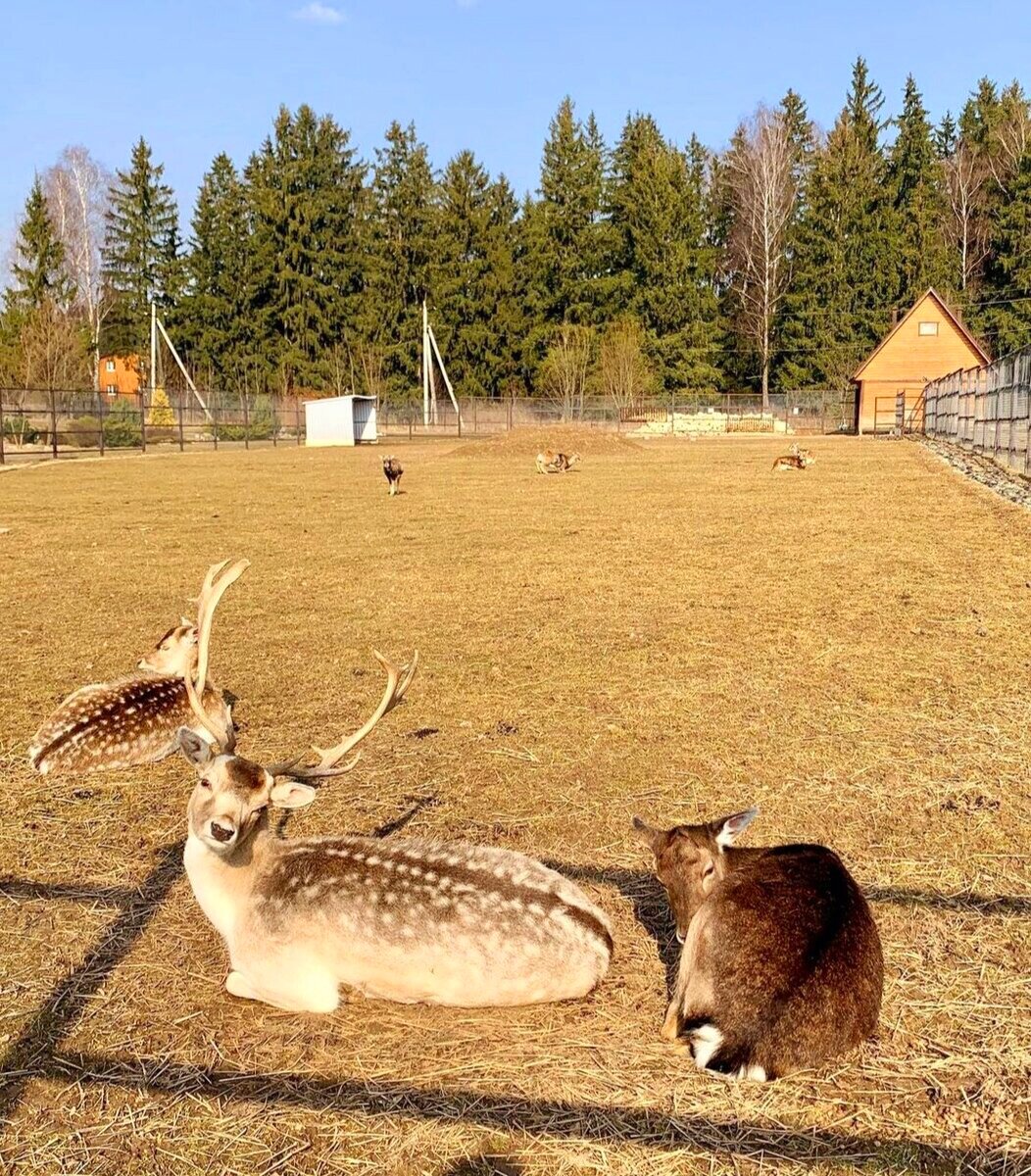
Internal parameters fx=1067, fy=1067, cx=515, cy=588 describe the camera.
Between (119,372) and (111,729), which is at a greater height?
(119,372)

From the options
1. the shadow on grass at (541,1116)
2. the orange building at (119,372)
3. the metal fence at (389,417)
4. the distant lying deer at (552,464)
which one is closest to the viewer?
the shadow on grass at (541,1116)

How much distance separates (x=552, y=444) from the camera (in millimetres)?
37156

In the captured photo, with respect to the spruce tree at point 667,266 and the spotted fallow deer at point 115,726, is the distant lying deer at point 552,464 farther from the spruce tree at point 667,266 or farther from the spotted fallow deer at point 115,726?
the spruce tree at point 667,266

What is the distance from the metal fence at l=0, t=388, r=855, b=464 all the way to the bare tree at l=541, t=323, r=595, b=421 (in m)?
0.46

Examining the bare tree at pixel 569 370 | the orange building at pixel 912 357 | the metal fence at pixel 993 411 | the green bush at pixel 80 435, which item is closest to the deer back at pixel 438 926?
the metal fence at pixel 993 411

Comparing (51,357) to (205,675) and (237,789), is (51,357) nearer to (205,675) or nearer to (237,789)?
(205,675)

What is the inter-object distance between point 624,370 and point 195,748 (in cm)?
6348

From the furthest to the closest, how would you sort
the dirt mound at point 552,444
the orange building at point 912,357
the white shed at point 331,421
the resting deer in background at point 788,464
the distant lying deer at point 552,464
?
the orange building at point 912,357 → the white shed at point 331,421 → the dirt mound at point 552,444 → the distant lying deer at point 552,464 → the resting deer in background at point 788,464

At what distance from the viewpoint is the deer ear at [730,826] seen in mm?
3434

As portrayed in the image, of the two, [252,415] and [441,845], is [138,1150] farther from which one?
[252,415]

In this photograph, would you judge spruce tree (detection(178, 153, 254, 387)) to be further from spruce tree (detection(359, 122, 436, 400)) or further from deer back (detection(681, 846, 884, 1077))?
deer back (detection(681, 846, 884, 1077))

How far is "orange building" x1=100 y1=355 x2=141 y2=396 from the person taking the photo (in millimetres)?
74062

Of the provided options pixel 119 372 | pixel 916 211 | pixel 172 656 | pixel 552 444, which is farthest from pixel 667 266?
pixel 172 656

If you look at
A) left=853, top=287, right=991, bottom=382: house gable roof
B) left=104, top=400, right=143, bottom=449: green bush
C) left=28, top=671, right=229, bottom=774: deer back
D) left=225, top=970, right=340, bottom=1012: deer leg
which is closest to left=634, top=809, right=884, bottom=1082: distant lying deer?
left=225, top=970, right=340, bottom=1012: deer leg
